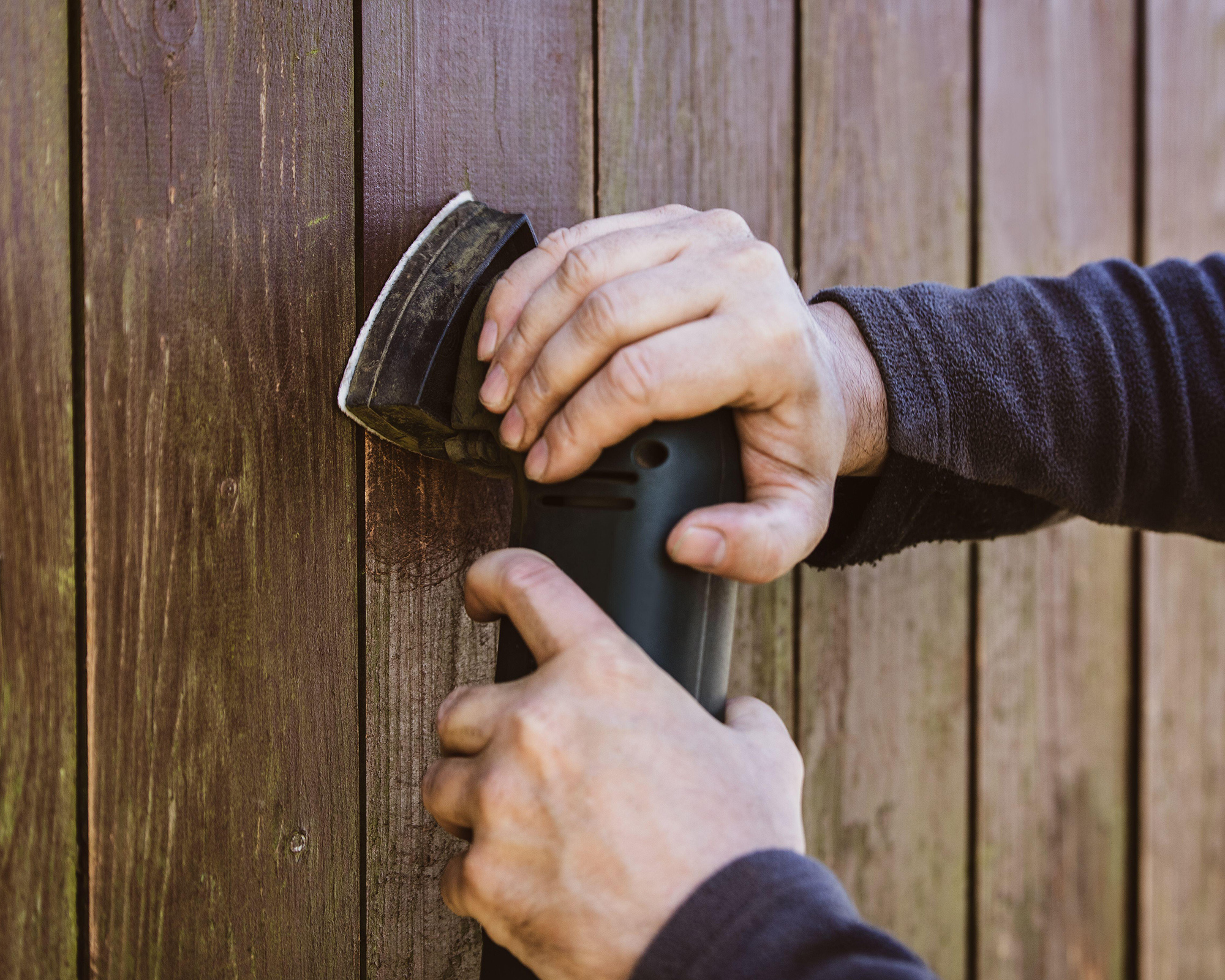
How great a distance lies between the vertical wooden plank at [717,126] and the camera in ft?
2.27

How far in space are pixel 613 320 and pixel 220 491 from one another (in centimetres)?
27

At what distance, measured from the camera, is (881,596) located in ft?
2.85

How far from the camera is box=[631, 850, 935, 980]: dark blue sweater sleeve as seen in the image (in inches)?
14.3

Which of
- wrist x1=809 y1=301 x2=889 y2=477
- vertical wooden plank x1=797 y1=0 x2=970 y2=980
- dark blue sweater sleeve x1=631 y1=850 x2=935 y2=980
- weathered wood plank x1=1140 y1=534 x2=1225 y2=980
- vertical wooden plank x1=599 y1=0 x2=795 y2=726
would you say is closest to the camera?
dark blue sweater sleeve x1=631 y1=850 x2=935 y2=980

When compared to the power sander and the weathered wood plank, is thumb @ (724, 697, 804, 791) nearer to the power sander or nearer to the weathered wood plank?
the power sander

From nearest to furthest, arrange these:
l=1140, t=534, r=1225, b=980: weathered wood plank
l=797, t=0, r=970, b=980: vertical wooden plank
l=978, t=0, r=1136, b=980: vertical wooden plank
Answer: l=797, t=0, r=970, b=980: vertical wooden plank < l=978, t=0, r=1136, b=980: vertical wooden plank < l=1140, t=534, r=1225, b=980: weathered wood plank

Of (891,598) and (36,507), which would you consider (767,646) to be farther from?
(36,507)

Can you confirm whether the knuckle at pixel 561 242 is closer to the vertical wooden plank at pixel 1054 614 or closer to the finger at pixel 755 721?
the finger at pixel 755 721

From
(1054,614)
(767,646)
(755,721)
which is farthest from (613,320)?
(1054,614)

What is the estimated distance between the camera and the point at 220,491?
1.70 feet

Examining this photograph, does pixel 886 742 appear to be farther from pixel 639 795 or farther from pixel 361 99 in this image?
pixel 361 99

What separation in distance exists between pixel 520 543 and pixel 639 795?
0.15 meters

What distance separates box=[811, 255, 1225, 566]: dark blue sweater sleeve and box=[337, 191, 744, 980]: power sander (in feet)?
0.69

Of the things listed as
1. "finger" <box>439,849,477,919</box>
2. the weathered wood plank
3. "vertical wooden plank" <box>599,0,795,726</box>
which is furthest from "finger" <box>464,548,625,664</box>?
the weathered wood plank
